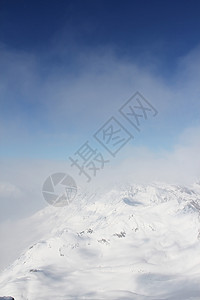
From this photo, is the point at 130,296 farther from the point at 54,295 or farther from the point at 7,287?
the point at 7,287

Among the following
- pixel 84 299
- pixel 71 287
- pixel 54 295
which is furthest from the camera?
pixel 71 287

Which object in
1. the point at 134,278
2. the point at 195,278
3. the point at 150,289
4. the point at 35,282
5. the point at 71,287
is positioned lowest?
the point at 195,278

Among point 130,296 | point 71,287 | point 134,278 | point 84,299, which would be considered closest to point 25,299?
point 71,287

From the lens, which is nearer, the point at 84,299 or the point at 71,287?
the point at 84,299

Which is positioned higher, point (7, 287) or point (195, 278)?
point (7, 287)

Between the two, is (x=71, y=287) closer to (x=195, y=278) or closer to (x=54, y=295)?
(x=54, y=295)

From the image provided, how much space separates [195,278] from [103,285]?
187 ft

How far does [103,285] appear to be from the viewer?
178875mm

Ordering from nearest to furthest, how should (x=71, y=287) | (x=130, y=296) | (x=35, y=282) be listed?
(x=130, y=296) < (x=71, y=287) < (x=35, y=282)

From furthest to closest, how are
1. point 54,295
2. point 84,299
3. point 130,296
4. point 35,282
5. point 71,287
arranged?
point 35,282, point 71,287, point 54,295, point 84,299, point 130,296

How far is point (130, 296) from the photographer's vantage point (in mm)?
125750

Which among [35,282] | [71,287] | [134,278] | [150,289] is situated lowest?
[150,289]

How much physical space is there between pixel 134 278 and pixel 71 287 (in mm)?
41227

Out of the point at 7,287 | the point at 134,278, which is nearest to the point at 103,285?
the point at 134,278
